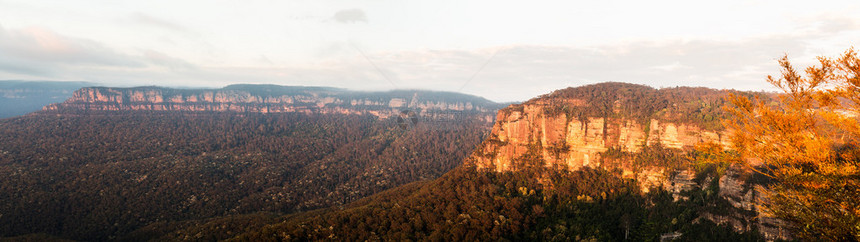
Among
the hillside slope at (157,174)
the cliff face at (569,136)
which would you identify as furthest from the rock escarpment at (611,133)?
the hillside slope at (157,174)

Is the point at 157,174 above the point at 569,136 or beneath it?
beneath

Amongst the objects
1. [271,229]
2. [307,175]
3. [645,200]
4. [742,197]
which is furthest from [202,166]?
[742,197]

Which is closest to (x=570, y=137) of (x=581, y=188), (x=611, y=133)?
(x=611, y=133)

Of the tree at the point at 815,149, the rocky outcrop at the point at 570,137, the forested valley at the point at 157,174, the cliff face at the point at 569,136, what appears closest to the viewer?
the tree at the point at 815,149

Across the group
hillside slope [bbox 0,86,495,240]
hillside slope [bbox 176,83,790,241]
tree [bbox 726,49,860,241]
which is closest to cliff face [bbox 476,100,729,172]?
hillside slope [bbox 176,83,790,241]

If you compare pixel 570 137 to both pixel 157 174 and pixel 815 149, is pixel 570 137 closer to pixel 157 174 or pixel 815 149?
pixel 815 149

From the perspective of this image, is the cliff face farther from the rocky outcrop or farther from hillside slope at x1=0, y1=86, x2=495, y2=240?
hillside slope at x1=0, y1=86, x2=495, y2=240

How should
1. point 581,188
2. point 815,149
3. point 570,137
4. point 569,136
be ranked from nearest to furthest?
point 815,149 → point 581,188 → point 570,137 → point 569,136

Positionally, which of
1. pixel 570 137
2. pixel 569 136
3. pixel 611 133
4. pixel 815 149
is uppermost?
pixel 815 149

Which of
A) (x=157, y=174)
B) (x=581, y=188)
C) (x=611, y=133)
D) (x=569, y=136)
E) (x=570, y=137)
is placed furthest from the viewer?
(x=157, y=174)

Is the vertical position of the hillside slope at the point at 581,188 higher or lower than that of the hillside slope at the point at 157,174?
higher

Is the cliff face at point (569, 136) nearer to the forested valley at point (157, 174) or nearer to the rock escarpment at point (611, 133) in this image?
the rock escarpment at point (611, 133)
